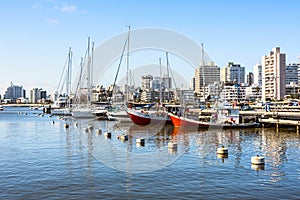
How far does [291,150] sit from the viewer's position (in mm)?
32875

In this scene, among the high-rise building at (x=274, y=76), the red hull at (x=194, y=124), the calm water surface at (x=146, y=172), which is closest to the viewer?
the calm water surface at (x=146, y=172)

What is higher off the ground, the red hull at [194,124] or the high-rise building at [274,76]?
the high-rise building at [274,76]

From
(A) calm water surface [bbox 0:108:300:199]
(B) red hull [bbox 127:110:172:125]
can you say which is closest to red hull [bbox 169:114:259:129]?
(B) red hull [bbox 127:110:172:125]

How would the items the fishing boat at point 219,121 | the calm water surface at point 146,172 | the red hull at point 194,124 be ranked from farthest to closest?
the fishing boat at point 219,121, the red hull at point 194,124, the calm water surface at point 146,172

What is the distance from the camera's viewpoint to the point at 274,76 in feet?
617

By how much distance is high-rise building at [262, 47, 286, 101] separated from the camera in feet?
606

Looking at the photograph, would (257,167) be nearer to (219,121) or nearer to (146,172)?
(146,172)

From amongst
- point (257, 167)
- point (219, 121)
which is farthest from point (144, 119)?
point (257, 167)

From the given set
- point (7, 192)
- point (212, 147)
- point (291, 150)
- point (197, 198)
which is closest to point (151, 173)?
point (197, 198)

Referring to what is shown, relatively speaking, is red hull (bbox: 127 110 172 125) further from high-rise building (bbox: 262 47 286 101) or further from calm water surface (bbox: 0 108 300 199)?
high-rise building (bbox: 262 47 286 101)

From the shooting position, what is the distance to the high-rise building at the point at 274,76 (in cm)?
18475

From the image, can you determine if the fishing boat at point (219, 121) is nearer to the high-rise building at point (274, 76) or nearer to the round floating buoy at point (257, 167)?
the round floating buoy at point (257, 167)

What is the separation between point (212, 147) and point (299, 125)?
22.7 m

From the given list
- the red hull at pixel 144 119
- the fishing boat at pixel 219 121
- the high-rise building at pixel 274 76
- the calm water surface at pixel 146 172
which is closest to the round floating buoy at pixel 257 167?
the calm water surface at pixel 146 172
